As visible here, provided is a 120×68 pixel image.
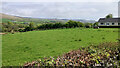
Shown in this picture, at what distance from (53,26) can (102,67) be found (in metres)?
39.1

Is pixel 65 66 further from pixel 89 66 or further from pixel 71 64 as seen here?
pixel 89 66

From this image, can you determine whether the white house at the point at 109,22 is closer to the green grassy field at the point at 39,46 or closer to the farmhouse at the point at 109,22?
the farmhouse at the point at 109,22

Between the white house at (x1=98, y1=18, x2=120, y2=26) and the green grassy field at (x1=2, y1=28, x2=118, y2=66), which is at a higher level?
the white house at (x1=98, y1=18, x2=120, y2=26)

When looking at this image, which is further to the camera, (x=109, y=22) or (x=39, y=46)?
(x=109, y=22)

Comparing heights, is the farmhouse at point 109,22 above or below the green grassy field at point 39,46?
above

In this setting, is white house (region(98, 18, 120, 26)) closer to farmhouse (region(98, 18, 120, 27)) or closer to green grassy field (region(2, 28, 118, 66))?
farmhouse (region(98, 18, 120, 27))

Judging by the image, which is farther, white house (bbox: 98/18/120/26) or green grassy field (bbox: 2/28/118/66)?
white house (bbox: 98/18/120/26)

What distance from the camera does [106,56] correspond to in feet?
14.1

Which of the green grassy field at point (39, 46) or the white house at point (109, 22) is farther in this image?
the white house at point (109, 22)

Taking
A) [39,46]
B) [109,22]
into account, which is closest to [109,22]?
[109,22]

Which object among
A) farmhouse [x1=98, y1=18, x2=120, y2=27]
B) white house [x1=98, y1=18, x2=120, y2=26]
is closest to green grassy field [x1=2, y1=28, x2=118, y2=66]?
farmhouse [x1=98, y1=18, x2=120, y2=27]

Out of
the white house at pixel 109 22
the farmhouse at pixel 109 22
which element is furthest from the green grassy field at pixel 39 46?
the white house at pixel 109 22

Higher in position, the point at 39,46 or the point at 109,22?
the point at 109,22

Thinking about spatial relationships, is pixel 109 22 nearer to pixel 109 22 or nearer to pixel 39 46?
pixel 109 22
